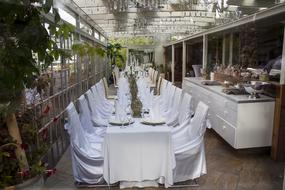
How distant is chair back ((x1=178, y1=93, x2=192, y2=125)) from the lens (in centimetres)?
388

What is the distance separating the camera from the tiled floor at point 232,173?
306 cm

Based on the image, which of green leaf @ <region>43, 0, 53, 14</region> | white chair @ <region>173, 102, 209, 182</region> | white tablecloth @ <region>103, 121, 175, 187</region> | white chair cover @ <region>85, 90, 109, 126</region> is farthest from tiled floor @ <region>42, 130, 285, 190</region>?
green leaf @ <region>43, 0, 53, 14</region>

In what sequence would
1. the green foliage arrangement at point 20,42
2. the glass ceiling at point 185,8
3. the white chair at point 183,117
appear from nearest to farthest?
the green foliage arrangement at point 20,42
the white chair at point 183,117
the glass ceiling at point 185,8

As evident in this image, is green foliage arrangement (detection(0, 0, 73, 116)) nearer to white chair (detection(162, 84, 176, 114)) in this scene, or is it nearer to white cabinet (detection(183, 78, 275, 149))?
white cabinet (detection(183, 78, 275, 149))

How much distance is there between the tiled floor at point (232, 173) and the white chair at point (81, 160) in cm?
19

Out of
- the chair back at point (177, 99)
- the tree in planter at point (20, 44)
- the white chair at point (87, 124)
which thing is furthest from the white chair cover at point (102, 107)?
the tree in planter at point (20, 44)

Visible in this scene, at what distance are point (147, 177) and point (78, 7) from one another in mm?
4501

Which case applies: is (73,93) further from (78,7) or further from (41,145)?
(41,145)

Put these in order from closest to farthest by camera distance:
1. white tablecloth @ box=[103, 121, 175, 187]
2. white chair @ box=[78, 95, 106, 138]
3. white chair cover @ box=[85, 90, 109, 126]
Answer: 1. white tablecloth @ box=[103, 121, 175, 187]
2. white chair @ box=[78, 95, 106, 138]
3. white chair cover @ box=[85, 90, 109, 126]

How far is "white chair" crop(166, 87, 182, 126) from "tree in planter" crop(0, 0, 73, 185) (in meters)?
2.71

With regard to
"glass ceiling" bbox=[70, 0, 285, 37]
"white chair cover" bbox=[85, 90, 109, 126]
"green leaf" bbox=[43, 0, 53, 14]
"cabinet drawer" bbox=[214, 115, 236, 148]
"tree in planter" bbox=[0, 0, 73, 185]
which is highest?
"glass ceiling" bbox=[70, 0, 285, 37]

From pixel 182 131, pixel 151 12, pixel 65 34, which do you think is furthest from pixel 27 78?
pixel 151 12

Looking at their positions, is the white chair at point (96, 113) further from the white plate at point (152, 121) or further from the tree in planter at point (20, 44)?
the tree in planter at point (20, 44)

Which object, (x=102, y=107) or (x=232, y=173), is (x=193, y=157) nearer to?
(x=232, y=173)
